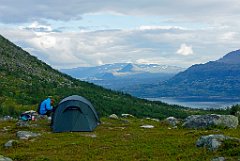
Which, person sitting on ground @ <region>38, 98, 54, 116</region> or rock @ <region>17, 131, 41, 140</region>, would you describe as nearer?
rock @ <region>17, 131, 41, 140</region>

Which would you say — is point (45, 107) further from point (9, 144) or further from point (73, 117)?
point (9, 144)

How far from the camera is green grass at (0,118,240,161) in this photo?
22938mm

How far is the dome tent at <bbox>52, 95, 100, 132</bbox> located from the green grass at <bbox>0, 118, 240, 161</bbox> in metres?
1.32

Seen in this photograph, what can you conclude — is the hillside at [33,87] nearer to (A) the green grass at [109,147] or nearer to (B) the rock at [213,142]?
(A) the green grass at [109,147]

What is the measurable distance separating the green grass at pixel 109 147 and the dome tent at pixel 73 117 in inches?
52.0

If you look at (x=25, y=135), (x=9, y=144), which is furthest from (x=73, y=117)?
(x=9, y=144)

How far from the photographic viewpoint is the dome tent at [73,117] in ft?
119

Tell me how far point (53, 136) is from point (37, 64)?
133 meters

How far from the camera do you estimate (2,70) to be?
133 metres

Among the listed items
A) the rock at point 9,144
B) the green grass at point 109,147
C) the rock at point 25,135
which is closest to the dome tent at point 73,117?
the green grass at point 109,147

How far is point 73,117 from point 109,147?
1020 cm

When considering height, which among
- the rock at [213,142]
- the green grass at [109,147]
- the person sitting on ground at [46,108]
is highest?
the person sitting on ground at [46,108]

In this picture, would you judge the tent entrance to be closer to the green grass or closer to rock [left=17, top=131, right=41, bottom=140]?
the green grass

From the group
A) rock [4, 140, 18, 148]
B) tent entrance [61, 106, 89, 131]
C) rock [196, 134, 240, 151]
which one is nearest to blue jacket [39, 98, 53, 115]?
tent entrance [61, 106, 89, 131]
